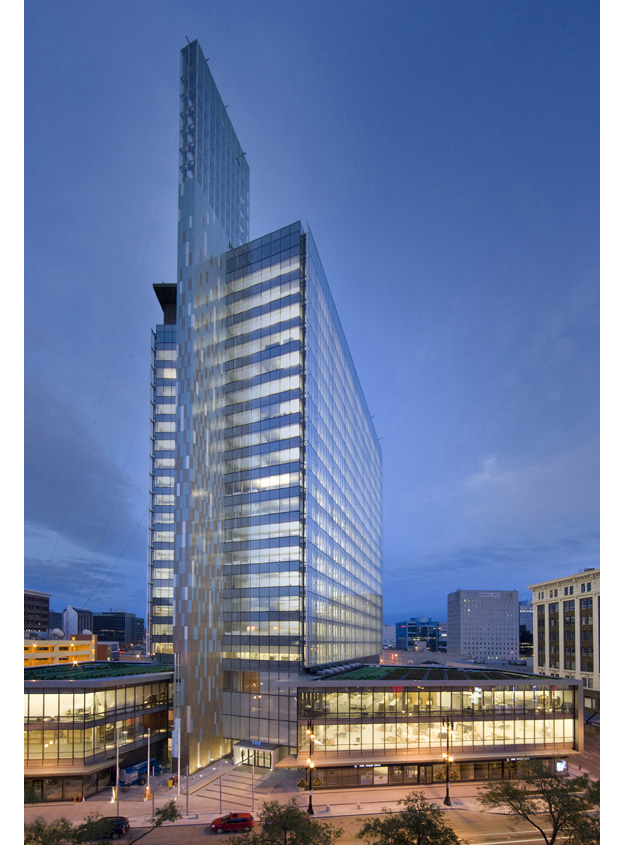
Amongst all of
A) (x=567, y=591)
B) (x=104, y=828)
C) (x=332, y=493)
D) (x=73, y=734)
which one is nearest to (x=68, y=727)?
(x=73, y=734)

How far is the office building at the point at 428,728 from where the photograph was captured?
47562mm

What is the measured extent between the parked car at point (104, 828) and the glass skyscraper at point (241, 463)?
15.0 meters

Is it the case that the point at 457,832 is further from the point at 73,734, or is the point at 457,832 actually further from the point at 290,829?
the point at 73,734

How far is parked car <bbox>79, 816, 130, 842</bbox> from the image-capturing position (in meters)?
28.7

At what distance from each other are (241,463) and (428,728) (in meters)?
31.3

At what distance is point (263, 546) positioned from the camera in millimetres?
60812

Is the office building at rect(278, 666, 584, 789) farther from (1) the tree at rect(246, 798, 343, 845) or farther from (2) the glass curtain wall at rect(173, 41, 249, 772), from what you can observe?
(1) the tree at rect(246, 798, 343, 845)

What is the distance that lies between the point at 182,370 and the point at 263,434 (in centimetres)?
1086

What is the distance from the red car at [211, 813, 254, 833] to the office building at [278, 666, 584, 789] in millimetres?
9861

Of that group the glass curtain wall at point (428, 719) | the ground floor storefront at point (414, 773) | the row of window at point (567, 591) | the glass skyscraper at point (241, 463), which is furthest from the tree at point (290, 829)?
the row of window at point (567, 591)

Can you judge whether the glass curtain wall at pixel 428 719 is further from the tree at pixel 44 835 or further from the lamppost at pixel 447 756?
the tree at pixel 44 835

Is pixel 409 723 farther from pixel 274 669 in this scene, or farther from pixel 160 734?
pixel 160 734
